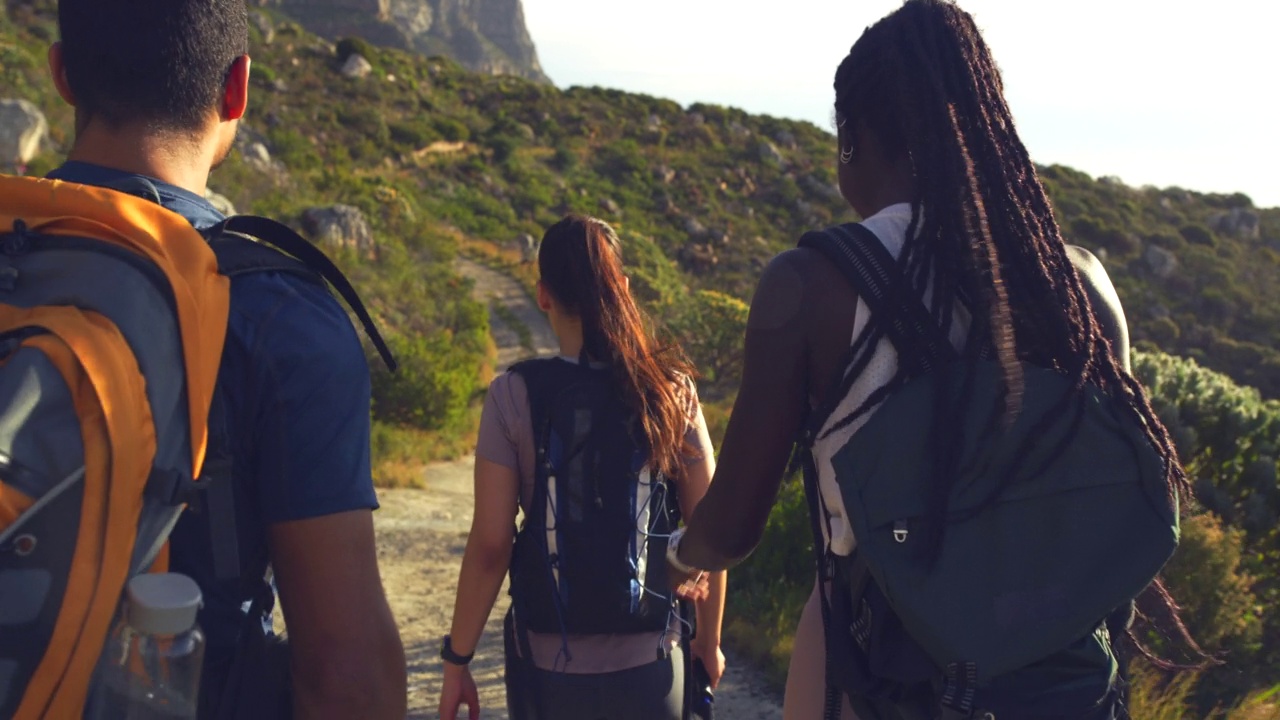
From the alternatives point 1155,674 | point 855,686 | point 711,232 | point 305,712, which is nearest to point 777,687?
point 1155,674

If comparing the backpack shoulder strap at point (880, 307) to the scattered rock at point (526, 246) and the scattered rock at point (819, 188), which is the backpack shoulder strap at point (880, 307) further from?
the scattered rock at point (819, 188)

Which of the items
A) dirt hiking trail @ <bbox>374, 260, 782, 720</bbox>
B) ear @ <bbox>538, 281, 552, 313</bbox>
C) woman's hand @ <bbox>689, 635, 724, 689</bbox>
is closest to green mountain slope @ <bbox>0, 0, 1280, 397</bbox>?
dirt hiking trail @ <bbox>374, 260, 782, 720</bbox>

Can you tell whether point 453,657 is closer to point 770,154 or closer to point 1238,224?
point 770,154

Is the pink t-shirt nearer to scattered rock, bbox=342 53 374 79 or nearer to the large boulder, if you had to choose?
the large boulder

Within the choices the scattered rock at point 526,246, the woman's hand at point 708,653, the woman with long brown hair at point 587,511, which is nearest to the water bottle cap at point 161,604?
the woman with long brown hair at point 587,511

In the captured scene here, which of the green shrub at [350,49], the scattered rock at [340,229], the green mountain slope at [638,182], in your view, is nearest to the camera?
the scattered rock at [340,229]

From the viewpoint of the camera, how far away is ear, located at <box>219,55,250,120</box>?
1437 mm

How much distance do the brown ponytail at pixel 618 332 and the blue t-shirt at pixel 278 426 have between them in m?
1.06

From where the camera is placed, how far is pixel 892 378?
1491 mm

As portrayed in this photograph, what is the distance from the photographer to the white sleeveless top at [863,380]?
1.50 metres

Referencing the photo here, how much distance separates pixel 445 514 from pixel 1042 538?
26.1ft

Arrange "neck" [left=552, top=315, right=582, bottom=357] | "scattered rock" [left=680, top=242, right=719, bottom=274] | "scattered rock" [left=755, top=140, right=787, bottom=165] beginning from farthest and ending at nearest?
"scattered rock" [left=755, top=140, right=787, bottom=165] → "scattered rock" [left=680, top=242, right=719, bottom=274] → "neck" [left=552, top=315, right=582, bottom=357]

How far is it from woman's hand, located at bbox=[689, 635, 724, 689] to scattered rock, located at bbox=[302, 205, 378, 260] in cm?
1749

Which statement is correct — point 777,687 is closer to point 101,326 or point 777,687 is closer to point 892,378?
point 892,378
